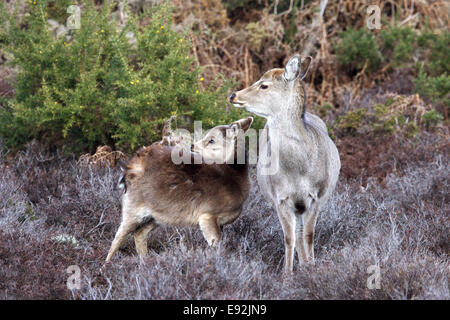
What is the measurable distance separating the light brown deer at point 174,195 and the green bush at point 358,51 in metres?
6.49

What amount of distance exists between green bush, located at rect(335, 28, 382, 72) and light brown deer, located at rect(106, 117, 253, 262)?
6.49m

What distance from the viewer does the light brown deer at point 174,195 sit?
18.3ft

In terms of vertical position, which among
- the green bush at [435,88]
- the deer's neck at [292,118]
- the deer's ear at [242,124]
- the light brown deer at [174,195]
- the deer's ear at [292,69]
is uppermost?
the deer's ear at [292,69]

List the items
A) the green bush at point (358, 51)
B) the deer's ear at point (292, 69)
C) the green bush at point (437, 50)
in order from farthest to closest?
the green bush at point (358, 51) → the green bush at point (437, 50) → the deer's ear at point (292, 69)

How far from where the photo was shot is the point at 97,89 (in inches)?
321

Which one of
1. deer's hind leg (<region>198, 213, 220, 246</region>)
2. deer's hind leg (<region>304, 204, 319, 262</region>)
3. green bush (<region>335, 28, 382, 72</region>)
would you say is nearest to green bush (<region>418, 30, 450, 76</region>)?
green bush (<region>335, 28, 382, 72</region>)

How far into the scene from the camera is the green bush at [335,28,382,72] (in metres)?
11.4

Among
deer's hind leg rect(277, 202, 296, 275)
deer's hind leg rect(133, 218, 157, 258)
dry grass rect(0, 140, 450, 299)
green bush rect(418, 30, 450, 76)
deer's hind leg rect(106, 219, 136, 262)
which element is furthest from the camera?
green bush rect(418, 30, 450, 76)

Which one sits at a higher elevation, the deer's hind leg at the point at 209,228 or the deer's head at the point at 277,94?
the deer's head at the point at 277,94

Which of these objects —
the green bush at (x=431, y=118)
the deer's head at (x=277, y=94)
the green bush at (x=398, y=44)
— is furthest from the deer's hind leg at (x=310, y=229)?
the green bush at (x=398, y=44)

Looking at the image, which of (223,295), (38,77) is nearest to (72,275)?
(223,295)

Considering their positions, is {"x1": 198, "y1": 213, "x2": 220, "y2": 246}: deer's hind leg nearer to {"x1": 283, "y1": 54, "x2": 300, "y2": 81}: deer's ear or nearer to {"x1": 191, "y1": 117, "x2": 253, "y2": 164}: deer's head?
{"x1": 191, "y1": 117, "x2": 253, "y2": 164}: deer's head

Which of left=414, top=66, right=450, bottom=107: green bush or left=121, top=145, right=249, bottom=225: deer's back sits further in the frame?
left=414, top=66, right=450, bottom=107: green bush

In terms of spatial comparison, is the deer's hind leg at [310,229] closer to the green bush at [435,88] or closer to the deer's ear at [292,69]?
the deer's ear at [292,69]
